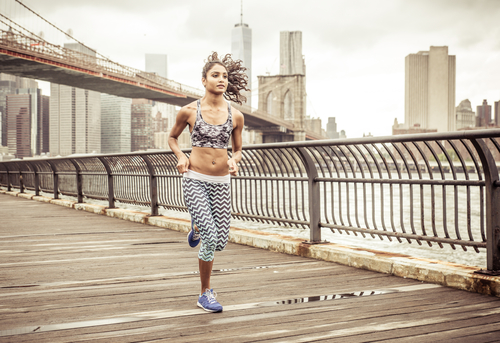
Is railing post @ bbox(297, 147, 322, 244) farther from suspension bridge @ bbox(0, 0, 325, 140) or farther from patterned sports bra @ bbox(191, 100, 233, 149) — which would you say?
suspension bridge @ bbox(0, 0, 325, 140)

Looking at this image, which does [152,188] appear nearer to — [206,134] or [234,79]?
[234,79]

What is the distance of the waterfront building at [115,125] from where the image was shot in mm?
111500

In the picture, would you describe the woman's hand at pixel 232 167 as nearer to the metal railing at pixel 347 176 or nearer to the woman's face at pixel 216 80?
the woman's face at pixel 216 80

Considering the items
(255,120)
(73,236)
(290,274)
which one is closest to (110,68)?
(255,120)

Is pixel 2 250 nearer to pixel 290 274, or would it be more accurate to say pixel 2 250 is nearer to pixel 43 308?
pixel 43 308

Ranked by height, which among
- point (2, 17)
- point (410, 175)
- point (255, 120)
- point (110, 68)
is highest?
point (2, 17)

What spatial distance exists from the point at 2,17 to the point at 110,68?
10.1 metres

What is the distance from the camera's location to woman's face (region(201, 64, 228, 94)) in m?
3.03

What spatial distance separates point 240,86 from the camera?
337 cm

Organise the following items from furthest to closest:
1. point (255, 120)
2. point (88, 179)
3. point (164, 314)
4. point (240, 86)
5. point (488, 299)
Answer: point (255, 120)
point (88, 179)
point (240, 86)
point (488, 299)
point (164, 314)

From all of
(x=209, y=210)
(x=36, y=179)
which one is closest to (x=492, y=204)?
(x=209, y=210)

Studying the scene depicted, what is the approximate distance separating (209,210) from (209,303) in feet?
1.74

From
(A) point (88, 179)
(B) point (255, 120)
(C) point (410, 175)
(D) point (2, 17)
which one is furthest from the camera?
(B) point (255, 120)

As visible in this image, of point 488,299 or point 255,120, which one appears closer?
point 488,299
